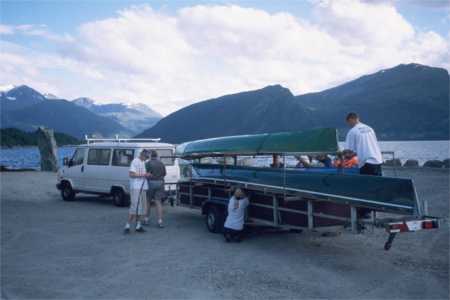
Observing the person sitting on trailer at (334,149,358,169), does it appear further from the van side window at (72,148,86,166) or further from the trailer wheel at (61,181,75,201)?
the trailer wheel at (61,181,75,201)

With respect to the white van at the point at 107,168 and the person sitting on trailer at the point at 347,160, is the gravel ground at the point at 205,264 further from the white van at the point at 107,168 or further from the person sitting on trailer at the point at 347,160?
the white van at the point at 107,168

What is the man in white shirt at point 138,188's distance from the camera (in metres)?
11.1

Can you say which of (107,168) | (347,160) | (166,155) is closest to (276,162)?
(347,160)

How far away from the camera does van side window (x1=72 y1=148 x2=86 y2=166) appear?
16531 millimetres

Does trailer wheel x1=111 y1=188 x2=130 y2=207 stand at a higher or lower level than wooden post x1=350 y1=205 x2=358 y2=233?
lower

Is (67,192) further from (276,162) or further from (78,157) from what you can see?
(276,162)

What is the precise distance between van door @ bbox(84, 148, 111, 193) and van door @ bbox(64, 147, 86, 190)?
31 centimetres

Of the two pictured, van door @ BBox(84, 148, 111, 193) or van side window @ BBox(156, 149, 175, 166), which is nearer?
van side window @ BBox(156, 149, 175, 166)

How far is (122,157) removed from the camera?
15.2 metres

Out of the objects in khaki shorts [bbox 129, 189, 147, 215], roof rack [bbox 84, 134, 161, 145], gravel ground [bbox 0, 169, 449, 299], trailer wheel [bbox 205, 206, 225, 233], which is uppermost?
roof rack [bbox 84, 134, 161, 145]

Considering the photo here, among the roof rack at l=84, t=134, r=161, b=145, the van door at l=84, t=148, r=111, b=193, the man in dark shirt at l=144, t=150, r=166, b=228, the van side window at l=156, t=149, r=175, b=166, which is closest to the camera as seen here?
the man in dark shirt at l=144, t=150, r=166, b=228

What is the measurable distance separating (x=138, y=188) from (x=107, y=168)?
182 inches

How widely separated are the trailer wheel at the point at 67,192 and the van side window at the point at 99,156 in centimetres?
164

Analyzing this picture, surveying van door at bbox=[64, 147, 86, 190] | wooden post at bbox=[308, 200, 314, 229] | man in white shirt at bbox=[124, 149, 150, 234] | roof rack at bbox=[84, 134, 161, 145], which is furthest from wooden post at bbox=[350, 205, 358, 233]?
van door at bbox=[64, 147, 86, 190]
